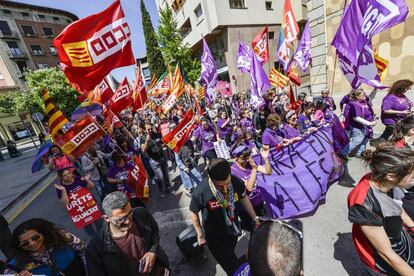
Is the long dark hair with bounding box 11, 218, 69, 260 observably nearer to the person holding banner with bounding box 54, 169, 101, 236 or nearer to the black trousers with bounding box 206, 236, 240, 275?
the person holding banner with bounding box 54, 169, 101, 236

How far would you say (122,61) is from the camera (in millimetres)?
4277

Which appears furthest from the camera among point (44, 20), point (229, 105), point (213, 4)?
point (44, 20)

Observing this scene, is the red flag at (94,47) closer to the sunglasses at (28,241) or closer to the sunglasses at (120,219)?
the sunglasses at (28,241)

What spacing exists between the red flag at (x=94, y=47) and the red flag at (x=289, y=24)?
16.0ft

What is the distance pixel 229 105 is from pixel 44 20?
45.4 m

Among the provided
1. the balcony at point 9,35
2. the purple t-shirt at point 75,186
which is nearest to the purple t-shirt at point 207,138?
the purple t-shirt at point 75,186

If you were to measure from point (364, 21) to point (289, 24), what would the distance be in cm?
306

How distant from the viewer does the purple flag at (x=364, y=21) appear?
3.68m

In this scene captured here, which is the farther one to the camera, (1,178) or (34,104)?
(34,104)

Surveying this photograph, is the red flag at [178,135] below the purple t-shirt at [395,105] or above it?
above

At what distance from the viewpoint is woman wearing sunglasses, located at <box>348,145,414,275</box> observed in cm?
155

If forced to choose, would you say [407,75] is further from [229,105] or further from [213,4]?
[213,4]

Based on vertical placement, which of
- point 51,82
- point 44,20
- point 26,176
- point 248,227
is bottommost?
point 26,176

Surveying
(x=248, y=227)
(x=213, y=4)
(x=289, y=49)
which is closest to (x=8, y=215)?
(x=248, y=227)
